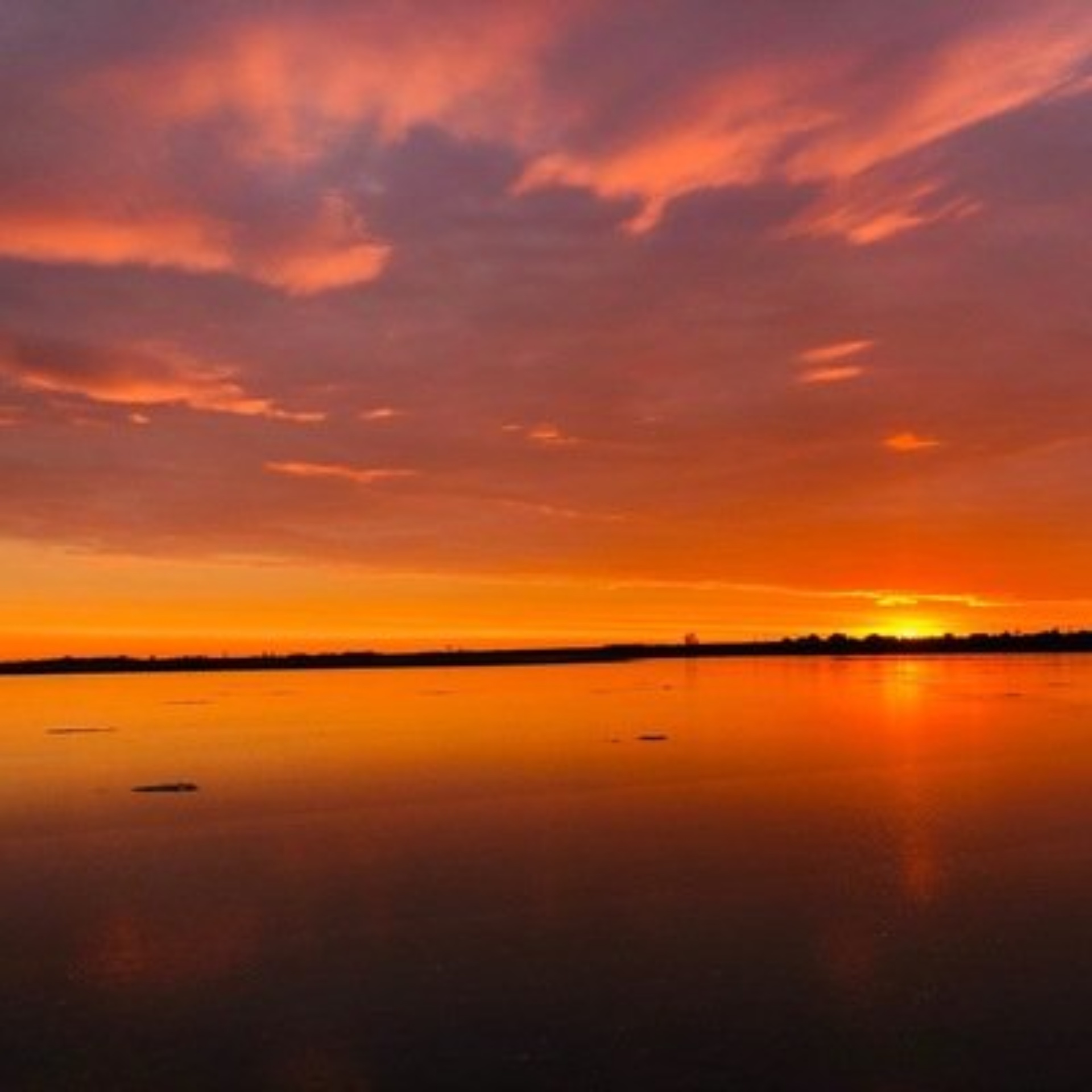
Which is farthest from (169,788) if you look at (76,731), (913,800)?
(76,731)

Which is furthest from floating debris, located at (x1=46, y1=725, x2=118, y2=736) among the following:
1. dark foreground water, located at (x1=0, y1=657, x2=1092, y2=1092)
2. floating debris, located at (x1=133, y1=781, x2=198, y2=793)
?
floating debris, located at (x1=133, y1=781, x2=198, y2=793)

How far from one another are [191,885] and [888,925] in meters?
9.28

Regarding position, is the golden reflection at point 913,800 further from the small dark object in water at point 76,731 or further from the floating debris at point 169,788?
the small dark object in water at point 76,731

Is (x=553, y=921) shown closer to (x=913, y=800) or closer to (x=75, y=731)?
(x=913, y=800)

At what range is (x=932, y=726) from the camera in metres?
44.2

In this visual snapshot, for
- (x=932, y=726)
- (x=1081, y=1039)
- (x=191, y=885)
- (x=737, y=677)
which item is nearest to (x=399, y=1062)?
(x=1081, y=1039)

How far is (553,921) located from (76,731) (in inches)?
1470

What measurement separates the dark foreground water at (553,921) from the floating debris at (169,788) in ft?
1.82


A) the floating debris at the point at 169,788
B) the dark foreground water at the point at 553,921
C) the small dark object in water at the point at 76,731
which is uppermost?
the small dark object in water at the point at 76,731

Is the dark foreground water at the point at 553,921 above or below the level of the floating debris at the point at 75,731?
below

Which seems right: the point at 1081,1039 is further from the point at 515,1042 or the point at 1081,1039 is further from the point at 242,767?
the point at 242,767

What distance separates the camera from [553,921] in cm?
1436

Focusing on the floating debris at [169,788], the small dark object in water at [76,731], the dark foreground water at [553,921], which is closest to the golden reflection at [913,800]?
the dark foreground water at [553,921]

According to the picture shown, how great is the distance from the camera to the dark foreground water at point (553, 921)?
9.87 meters
